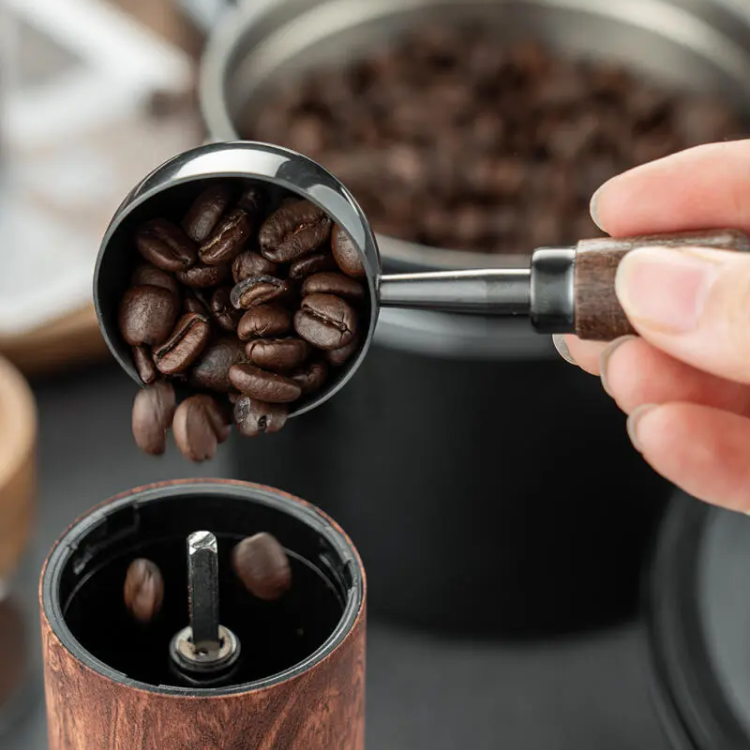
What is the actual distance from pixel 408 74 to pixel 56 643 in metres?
0.84

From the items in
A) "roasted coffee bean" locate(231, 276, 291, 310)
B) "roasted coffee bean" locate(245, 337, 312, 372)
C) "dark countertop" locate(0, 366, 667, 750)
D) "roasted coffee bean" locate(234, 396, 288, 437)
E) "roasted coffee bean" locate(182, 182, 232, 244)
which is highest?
"roasted coffee bean" locate(182, 182, 232, 244)

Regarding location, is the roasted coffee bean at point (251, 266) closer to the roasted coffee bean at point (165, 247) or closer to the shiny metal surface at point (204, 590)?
the roasted coffee bean at point (165, 247)

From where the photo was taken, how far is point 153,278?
0.66m

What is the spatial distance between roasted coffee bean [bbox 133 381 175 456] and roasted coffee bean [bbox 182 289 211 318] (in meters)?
0.04

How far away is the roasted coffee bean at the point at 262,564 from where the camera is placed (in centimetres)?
65

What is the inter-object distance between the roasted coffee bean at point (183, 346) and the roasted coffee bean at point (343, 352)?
65mm

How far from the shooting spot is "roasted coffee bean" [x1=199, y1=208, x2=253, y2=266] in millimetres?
660

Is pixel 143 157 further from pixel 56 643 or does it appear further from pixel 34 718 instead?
pixel 56 643

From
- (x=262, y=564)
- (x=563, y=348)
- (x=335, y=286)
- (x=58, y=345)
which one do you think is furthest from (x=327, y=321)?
(x=58, y=345)

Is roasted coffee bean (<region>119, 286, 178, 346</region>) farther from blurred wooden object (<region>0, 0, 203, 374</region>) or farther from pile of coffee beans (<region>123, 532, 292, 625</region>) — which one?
blurred wooden object (<region>0, 0, 203, 374</region>)

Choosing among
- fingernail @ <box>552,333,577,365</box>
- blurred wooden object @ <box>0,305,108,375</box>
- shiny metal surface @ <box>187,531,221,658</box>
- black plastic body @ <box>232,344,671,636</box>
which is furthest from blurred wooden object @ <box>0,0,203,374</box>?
shiny metal surface @ <box>187,531,221,658</box>

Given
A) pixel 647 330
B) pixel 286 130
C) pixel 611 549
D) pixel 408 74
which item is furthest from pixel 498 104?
pixel 647 330

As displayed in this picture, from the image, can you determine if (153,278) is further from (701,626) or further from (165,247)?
(701,626)

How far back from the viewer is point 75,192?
1539 mm
